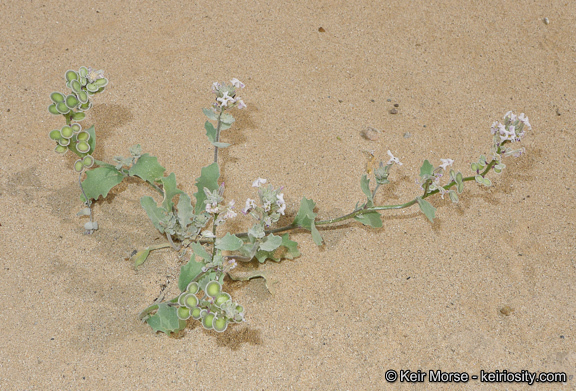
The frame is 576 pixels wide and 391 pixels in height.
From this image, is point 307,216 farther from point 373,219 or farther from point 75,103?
point 75,103

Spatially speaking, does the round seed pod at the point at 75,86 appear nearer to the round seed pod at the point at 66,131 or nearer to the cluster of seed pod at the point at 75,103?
the cluster of seed pod at the point at 75,103

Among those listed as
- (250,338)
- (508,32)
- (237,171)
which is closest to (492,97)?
(508,32)

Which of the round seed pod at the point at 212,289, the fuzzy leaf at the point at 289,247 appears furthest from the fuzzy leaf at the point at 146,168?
the round seed pod at the point at 212,289

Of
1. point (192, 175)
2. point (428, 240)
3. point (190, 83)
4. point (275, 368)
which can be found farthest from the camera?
point (190, 83)

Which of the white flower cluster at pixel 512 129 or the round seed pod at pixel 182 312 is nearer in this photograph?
the round seed pod at pixel 182 312

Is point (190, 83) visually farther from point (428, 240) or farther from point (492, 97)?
point (492, 97)

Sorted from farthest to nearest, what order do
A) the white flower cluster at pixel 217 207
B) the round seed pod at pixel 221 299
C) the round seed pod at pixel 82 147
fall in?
the round seed pod at pixel 82 147 → the white flower cluster at pixel 217 207 → the round seed pod at pixel 221 299

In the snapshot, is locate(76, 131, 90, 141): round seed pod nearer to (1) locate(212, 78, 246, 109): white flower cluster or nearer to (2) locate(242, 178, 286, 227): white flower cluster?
(1) locate(212, 78, 246, 109): white flower cluster
